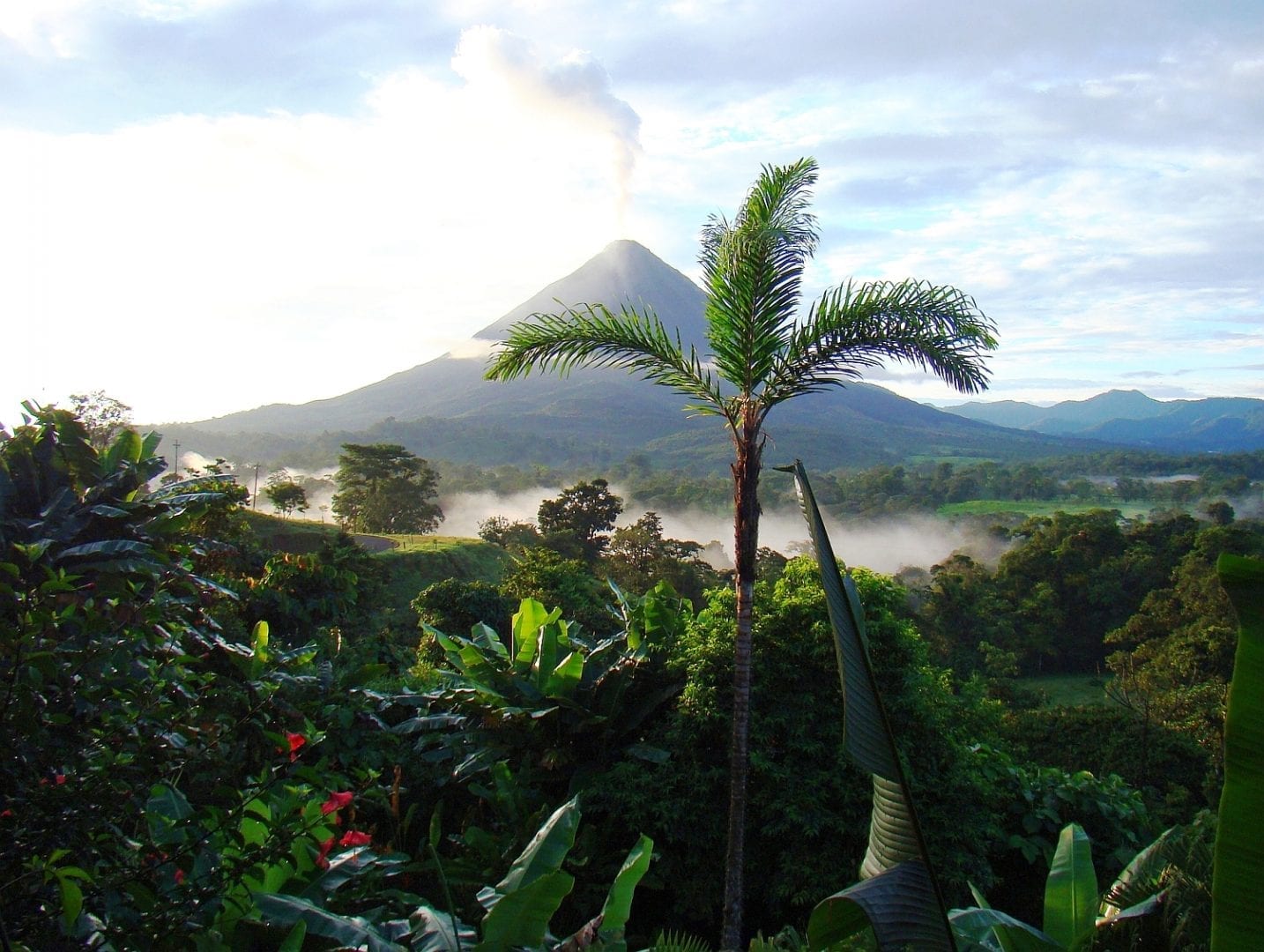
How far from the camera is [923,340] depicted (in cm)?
477

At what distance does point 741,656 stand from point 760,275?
2225 mm

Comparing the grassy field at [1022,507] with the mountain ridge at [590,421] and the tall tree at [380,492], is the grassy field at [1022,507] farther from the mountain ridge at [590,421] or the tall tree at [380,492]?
the tall tree at [380,492]

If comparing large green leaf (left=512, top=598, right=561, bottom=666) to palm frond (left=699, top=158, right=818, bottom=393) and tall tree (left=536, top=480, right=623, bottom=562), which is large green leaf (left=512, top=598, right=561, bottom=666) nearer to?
palm frond (left=699, top=158, right=818, bottom=393)

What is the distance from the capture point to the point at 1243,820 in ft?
2.88

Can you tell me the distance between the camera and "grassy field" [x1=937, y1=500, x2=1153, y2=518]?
62844mm

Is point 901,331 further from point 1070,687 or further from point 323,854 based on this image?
point 1070,687

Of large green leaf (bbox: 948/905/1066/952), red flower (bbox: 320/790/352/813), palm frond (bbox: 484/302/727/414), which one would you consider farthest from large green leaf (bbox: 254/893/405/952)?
palm frond (bbox: 484/302/727/414)

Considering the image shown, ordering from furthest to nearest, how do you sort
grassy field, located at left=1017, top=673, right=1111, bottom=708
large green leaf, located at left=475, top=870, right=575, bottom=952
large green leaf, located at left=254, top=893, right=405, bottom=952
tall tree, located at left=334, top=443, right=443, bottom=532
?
tall tree, located at left=334, top=443, right=443, bottom=532 < grassy field, located at left=1017, top=673, right=1111, bottom=708 < large green leaf, located at left=254, top=893, right=405, bottom=952 < large green leaf, located at left=475, top=870, right=575, bottom=952

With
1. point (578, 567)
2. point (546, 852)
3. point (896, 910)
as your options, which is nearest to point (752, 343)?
point (546, 852)

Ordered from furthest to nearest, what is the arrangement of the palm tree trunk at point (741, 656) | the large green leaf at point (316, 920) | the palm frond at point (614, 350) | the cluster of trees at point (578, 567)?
the cluster of trees at point (578, 567) → the palm frond at point (614, 350) → the palm tree trunk at point (741, 656) → the large green leaf at point (316, 920)

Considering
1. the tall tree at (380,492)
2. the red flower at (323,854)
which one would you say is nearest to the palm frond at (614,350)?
the red flower at (323,854)

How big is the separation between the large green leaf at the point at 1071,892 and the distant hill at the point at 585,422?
9131cm

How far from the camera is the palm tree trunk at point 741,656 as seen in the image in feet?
15.4

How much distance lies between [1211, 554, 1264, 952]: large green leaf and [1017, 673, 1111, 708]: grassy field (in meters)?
26.7
